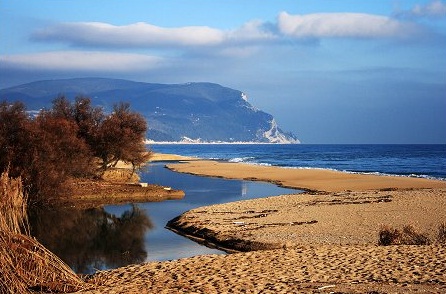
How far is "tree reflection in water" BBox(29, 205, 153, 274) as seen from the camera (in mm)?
21434

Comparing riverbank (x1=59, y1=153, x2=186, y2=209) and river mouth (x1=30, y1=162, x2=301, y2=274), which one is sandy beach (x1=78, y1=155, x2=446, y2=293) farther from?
riverbank (x1=59, y1=153, x2=186, y2=209)

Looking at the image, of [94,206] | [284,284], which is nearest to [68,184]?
[94,206]

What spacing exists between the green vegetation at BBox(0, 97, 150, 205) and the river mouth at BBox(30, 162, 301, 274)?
110 inches

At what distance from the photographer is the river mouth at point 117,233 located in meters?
21.7

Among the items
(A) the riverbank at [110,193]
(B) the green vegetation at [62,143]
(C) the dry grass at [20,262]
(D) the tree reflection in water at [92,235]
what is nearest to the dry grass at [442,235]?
(D) the tree reflection in water at [92,235]

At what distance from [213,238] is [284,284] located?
10.5 m

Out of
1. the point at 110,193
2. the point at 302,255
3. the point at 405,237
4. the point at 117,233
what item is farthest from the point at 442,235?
the point at 110,193

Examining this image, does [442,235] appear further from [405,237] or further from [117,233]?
[117,233]

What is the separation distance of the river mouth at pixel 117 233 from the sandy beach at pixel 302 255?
5.44 ft

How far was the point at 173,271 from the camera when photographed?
16.8 metres

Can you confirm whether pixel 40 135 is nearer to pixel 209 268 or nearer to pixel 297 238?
pixel 297 238

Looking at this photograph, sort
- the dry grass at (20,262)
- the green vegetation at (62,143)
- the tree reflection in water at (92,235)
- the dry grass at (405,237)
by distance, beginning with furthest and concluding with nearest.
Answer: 1. the green vegetation at (62,143)
2. the tree reflection in water at (92,235)
3. the dry grass at (405,237)
4. the dry grass at (20,262)

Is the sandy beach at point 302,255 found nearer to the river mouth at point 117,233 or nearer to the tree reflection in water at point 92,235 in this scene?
the river mouth at point 117,233

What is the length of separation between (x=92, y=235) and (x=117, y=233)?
4.47 ft
